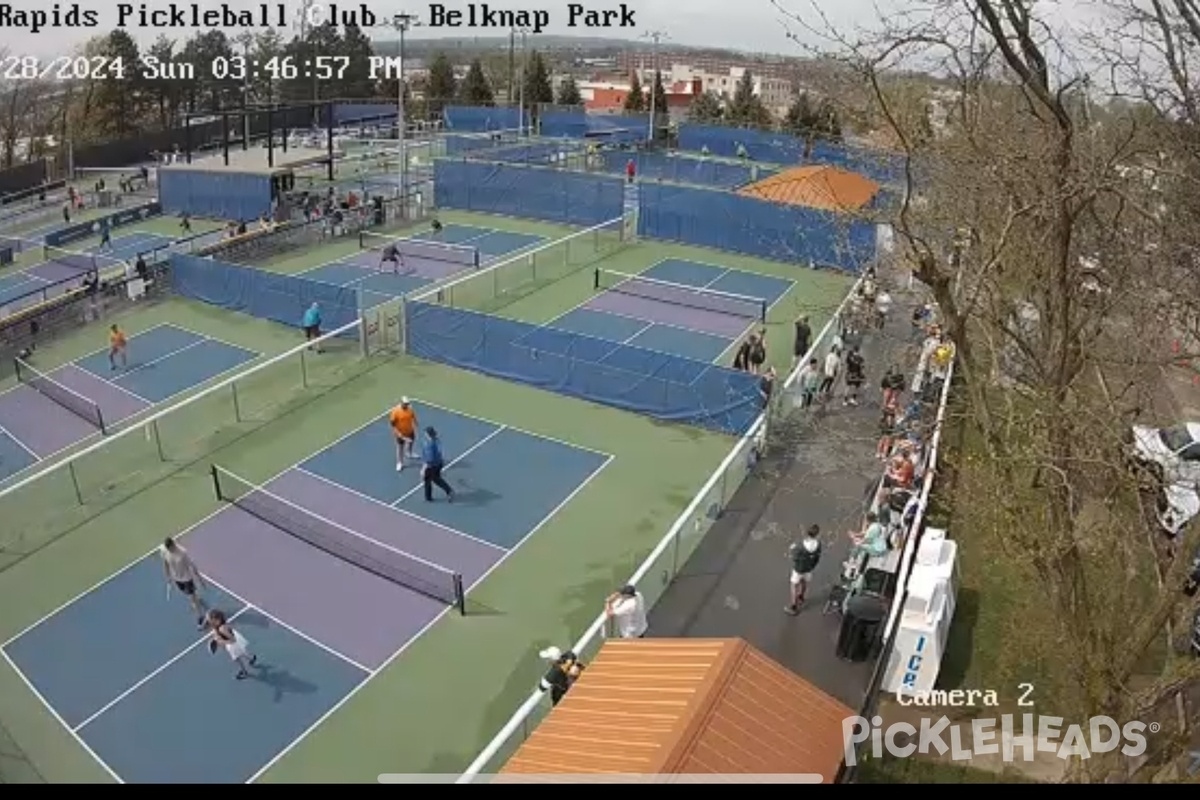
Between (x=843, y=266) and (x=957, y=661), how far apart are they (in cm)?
2030

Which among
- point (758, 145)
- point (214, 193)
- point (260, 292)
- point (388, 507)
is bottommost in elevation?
point (388, 507)

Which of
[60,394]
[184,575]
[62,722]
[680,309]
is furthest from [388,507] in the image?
[680,309]

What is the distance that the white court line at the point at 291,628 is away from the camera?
12.3 m

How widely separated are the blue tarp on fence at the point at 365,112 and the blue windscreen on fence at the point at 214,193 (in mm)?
24571

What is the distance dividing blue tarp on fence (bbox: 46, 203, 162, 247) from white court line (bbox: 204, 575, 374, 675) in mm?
27303

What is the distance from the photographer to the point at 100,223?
3597cm

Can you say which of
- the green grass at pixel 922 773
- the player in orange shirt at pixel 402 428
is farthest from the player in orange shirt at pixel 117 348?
the green grass at pixel 922 773

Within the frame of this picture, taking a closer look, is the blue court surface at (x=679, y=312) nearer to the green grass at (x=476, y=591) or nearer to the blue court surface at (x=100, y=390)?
the green grass at (x=476, y=591)

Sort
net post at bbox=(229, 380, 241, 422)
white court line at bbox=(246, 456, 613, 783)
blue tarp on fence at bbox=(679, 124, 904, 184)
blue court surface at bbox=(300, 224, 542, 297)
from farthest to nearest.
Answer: blue tarp on fence at bbox=(679, 124, 904, 184), blue court surface at bbox=(300, 224, 542, 297), net post at bbox=(229, 380, 241, 422), white court line at bbox=(246, 456, 613, 783)

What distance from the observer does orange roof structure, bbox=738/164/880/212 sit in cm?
3153

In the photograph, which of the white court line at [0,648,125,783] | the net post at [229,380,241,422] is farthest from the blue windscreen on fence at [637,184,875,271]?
the white court line at [0,648,125,783]

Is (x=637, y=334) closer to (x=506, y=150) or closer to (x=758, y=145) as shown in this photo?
(x=506, y=150)

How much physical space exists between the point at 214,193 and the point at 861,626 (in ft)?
113

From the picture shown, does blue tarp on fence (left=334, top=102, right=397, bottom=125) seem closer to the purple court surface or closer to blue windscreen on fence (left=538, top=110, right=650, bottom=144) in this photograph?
blue windscreen on fence (left=538, top=110, right=650, bottom=144)
